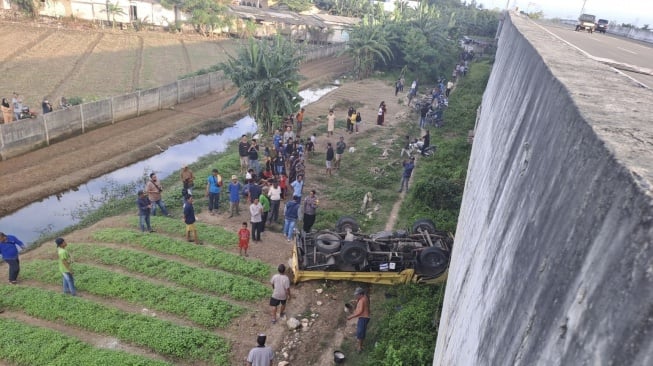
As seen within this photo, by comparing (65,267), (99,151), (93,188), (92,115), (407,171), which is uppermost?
(92,115)

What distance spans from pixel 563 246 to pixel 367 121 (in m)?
23.4

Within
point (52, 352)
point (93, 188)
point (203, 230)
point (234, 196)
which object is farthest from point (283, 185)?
point (52, 352)

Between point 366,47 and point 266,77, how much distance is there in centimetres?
1677

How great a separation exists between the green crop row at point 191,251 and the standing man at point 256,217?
97cm

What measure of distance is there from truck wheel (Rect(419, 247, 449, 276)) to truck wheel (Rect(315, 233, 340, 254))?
198cm

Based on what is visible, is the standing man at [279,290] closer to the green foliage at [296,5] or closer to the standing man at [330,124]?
the standing man at [330,124]

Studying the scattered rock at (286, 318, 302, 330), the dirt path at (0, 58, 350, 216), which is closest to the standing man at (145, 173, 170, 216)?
the dirt path at (0, 58, 350, 216)

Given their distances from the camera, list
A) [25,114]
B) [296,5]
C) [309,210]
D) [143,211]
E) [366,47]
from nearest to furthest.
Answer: [143,211] → [309,210] → [25,114] → [366,47] → [296,5]

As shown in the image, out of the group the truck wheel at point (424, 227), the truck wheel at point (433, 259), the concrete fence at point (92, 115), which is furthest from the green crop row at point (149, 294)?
the concrete fence at point (92, 115)

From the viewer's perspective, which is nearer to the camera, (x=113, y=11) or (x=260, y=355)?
(x=260, y=355)

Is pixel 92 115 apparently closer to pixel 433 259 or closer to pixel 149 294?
pixel 149 294

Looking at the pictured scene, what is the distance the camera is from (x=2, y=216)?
13.6 m

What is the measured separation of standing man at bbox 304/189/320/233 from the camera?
1193 centimetres

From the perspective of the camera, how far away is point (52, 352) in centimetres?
785
